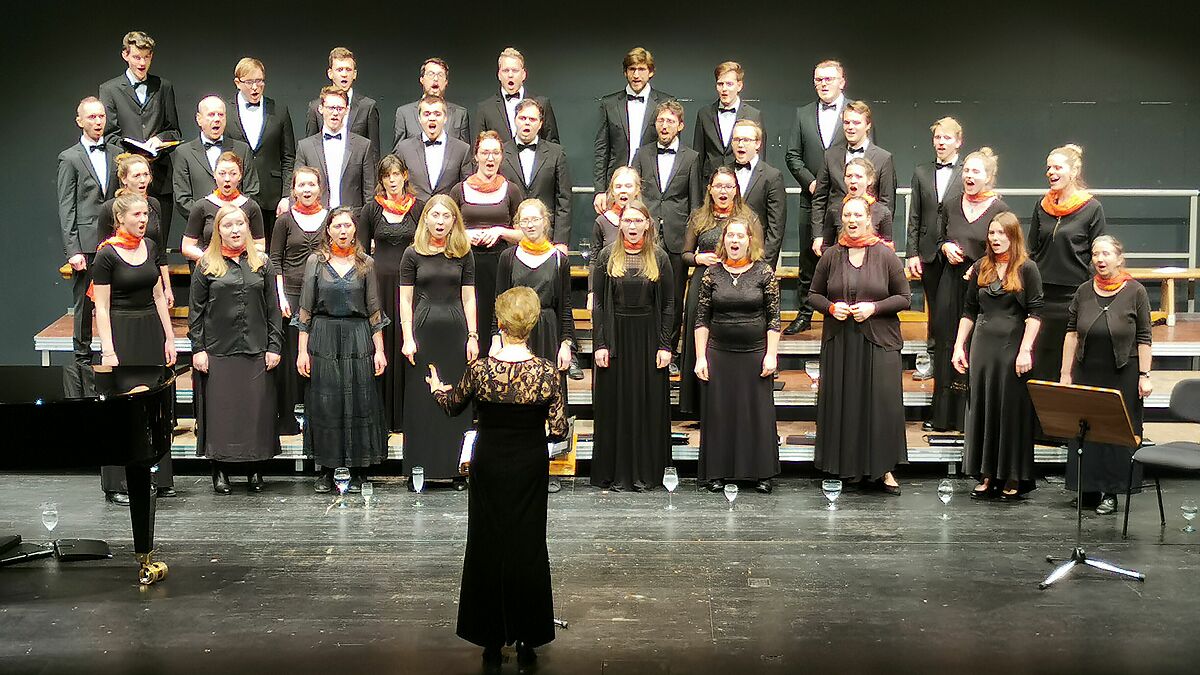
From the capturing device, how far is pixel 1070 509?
6.80 meters

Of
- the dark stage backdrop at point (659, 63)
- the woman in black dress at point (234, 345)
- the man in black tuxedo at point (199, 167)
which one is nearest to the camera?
the woman in black dress at point (234, 345)

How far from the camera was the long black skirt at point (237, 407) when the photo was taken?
6.93 m

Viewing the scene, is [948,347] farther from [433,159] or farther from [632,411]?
[433,159]

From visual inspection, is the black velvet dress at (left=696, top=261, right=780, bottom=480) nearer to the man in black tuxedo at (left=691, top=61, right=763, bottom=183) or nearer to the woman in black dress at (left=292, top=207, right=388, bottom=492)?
the man in black tuxedo at (left=691, top=61, right=763, bottom=183)

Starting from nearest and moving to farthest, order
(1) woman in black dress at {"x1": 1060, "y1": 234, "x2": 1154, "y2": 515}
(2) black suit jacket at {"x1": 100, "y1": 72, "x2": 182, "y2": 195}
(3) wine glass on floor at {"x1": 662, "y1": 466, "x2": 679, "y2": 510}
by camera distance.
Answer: (1) woman in black dress at {"x1": 1060, "y1": 234, "x2": 1154, "y2": 515}, (3) wine glass on floor at {"x1": 662, "y1": 466, "x2": 679, "y2": 510}, (2) black suit jacket at {"x1": 100, "y1": 72, "x2": 182, "y2": 195}

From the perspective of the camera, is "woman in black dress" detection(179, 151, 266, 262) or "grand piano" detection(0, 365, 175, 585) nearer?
"grand piano" detection(0, 365, 175, 585)

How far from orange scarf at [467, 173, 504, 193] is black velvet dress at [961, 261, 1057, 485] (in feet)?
8.23

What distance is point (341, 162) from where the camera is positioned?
7.55m

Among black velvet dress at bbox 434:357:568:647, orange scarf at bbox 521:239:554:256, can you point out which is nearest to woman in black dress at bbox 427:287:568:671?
black velvet dress at bbox 434:357:568:647

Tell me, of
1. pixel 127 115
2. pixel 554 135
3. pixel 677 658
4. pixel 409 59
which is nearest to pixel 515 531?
pixel 677 658

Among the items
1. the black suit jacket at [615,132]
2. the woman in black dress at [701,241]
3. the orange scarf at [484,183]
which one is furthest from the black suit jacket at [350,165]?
the woman in black dress at [701,241]

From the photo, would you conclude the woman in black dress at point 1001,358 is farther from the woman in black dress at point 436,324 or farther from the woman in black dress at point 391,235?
the woman in black dress at point 391,235

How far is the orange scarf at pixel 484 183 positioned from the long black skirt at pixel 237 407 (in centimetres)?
143

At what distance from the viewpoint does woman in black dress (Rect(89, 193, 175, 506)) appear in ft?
21.9
